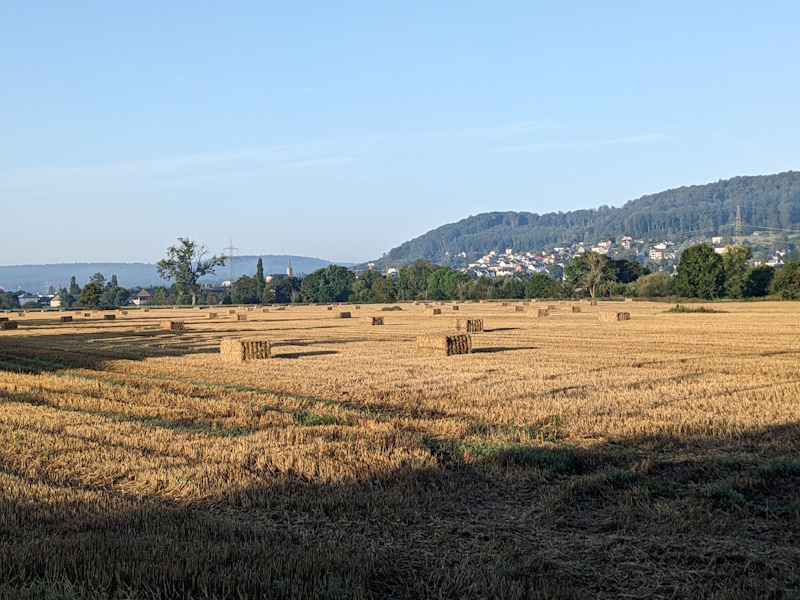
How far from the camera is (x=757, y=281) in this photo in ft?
322

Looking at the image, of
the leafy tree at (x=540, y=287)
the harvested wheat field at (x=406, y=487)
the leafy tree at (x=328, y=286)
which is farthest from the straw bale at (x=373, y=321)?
the leafy tree at (x=328, y=286)

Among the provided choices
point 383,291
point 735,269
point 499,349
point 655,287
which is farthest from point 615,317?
point 383,291

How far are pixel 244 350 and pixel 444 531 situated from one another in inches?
780

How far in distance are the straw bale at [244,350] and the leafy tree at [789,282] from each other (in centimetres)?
7182

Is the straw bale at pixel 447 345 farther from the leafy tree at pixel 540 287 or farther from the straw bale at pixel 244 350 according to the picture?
the leafy tree at pixel 540 287

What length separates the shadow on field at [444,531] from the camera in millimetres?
6379

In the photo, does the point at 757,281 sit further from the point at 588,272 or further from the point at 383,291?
the point at 383,291

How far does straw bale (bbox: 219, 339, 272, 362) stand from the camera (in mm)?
26828

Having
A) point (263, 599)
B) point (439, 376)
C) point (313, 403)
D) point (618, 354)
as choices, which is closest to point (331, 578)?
point (263, 599)

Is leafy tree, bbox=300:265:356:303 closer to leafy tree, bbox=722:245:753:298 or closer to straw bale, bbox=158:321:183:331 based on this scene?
leafy tree, bbox=722:245:753:298

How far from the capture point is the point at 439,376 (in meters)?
20.6

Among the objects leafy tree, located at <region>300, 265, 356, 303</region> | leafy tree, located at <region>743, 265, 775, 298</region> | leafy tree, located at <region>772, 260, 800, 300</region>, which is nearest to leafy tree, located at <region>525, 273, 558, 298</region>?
leafy tree, located at <region>743, 265, 775, 298</region>

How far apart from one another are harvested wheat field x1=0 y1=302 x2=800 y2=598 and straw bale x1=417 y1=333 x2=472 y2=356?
746 centimetres

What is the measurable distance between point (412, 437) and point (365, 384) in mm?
7123
